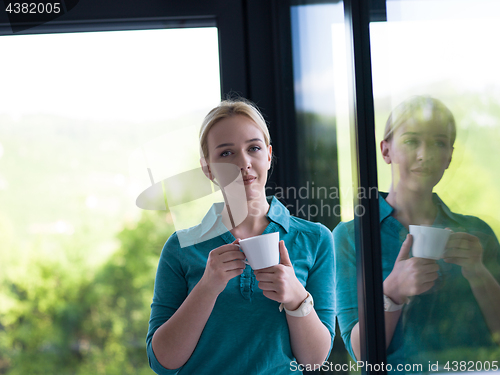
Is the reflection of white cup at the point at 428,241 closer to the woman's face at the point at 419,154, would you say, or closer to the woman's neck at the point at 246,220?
the woman's face at the point at 419,154

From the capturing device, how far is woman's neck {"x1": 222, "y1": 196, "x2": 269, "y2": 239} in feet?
2.62

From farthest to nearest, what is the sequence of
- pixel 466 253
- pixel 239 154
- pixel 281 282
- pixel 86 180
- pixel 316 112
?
pixel 86 180, pixel 316 112, pixel 239 154, pixel 281 282, pixel 466 253

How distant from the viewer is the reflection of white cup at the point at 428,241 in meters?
0.43

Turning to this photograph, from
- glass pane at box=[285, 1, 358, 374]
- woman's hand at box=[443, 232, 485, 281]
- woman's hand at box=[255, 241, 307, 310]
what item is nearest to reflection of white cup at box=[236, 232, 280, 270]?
woman's hand at box=[255, 241, 307, 310]

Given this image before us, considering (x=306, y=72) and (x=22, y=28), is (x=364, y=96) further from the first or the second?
(x=22, y=28)

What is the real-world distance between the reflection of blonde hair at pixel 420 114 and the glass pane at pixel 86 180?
781mm

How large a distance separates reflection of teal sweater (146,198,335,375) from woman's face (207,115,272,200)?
0.11 m

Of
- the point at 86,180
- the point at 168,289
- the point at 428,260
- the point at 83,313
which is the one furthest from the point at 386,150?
the point at 83,313

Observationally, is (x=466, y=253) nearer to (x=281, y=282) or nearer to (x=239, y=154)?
(x=281, y=282)

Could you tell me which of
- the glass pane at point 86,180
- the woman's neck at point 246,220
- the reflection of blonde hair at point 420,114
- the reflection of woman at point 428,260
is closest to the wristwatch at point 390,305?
the reflection of woman at point 428,260

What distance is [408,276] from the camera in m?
0.48

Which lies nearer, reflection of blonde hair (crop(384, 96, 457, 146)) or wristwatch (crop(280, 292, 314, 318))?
reflection of blonde hair (crop(384, 96, 457, 146))

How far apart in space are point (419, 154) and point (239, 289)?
0.43m

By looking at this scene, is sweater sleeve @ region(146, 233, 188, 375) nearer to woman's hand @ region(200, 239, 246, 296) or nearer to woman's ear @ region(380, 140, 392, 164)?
woman's hand @ region(200, 239, 246, 296)
